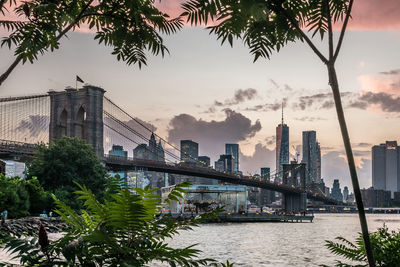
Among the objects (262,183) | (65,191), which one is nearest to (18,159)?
(65,191)

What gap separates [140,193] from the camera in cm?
283

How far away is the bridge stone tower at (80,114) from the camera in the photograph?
242ft

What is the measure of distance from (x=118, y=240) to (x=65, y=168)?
160 ft

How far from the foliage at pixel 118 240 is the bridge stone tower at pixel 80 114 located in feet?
226

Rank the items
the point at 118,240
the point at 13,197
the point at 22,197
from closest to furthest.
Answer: the point at 118,240 < the point at 13,197 < the point at 22,197

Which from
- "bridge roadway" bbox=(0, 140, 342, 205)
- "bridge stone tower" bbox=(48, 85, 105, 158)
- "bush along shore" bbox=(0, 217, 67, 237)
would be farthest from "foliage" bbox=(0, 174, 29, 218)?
"bridge stone tower" bbox=(48, 85, 105, 158)

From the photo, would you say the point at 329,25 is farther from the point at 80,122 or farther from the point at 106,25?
the point at 80,122

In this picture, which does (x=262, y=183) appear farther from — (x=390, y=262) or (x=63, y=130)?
(x=390, y=262)

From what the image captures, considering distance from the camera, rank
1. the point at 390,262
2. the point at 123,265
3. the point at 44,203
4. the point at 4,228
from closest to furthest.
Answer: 1. the point at 123,265
2. the point at 390,262
3. the point at 4,228
4. the point at 44,203

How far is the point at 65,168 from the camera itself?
49.7 meters

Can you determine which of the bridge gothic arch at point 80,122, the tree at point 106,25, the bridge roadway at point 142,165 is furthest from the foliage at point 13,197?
the tree at point 106,25

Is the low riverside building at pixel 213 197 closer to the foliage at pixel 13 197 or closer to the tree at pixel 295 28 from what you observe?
the foliage at pixel 13 197

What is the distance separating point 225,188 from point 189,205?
32.0 ft

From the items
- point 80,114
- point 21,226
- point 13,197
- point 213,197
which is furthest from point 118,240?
point 213,197
